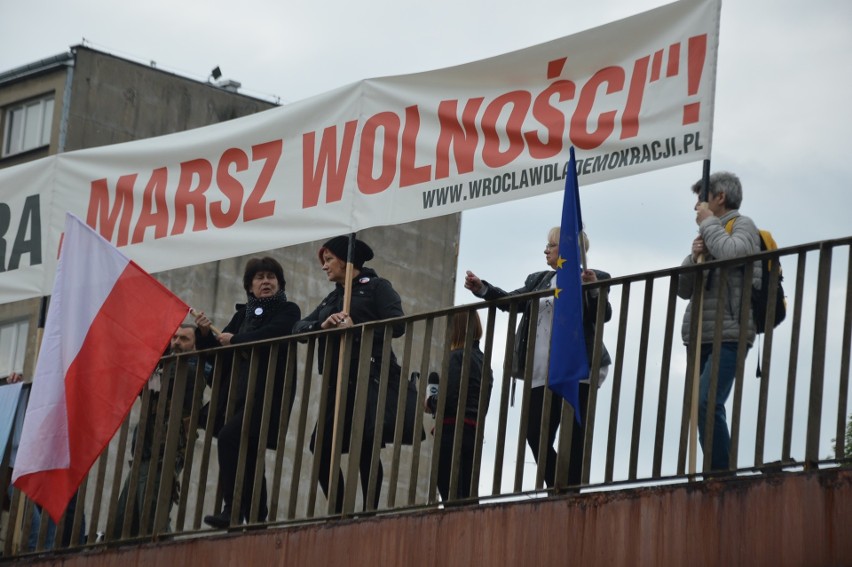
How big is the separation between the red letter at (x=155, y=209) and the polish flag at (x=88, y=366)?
27.9 inches

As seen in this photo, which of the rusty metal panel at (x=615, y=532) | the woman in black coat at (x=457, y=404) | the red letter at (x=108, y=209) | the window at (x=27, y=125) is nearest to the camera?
the rusty metal panel at (x=615, y=532)

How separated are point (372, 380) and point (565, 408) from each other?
67.2 inches

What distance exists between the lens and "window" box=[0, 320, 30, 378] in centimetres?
3072

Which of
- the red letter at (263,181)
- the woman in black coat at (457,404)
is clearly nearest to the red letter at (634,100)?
the woman in black coat at (457,404)

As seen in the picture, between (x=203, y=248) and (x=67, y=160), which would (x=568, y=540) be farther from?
(x=67, y=160)

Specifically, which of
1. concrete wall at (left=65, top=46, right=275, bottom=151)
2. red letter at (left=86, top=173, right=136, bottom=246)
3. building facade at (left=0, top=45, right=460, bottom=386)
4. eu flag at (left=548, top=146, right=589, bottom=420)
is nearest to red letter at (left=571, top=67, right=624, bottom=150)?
eu flag at (left=548, top=146, right=589, bottom=420)

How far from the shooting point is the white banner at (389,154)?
33.8 feet

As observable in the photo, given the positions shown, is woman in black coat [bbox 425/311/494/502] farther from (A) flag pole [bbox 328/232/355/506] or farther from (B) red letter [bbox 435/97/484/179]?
(B) red letter [bbox 435/97/484/179]

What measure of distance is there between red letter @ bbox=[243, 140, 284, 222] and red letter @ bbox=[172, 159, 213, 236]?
1.53 ft

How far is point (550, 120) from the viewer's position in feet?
35.4

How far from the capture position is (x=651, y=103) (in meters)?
10.3

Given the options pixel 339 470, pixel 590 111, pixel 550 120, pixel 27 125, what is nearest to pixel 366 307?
pixel 339 470

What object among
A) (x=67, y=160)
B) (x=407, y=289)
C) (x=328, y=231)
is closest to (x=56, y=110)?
(x=407, y=289)

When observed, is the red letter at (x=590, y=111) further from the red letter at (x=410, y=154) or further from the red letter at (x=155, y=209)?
the red letter at (x=155, y=209)
